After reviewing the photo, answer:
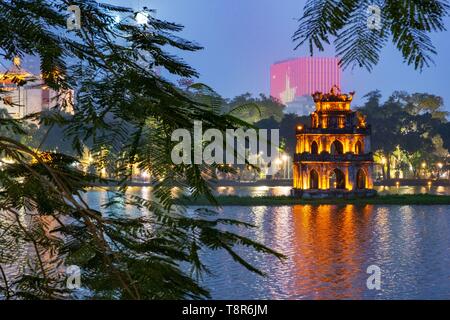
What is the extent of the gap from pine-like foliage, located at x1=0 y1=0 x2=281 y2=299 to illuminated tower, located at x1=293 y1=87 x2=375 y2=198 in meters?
48.4

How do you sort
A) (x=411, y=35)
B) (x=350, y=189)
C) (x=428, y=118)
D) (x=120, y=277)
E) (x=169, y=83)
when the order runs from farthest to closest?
(x=428, y=118) < (x=350, y=189) < (x=169, y=83) < (x=120, y=277) < (x=411, y=35)

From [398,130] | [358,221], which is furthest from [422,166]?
[358,221]

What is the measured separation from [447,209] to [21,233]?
42.8m

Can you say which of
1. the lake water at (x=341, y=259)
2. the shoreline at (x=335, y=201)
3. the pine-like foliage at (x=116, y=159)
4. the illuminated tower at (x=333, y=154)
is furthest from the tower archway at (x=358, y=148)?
the pine-like foliage at (x=116, y=159)

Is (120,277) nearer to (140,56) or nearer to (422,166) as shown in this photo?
(140,56)

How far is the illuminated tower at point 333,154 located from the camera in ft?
167

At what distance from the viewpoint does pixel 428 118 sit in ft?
290

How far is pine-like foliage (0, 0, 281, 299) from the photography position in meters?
2.41

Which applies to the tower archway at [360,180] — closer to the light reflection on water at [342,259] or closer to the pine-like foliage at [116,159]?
the light reflection on water at [342,259]

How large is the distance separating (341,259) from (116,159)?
1809 centimetres

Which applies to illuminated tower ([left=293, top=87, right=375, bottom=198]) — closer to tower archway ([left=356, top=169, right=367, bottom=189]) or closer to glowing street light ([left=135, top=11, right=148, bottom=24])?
tower archway ([left=356, top=169, right=367, bottom=189])

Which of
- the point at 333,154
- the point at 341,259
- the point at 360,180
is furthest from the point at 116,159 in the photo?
the point at 360,180

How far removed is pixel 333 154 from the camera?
51156mm

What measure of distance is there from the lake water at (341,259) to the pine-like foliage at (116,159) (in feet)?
0.58
